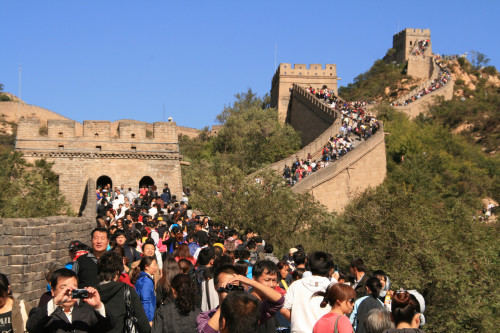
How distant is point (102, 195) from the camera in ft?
84.4

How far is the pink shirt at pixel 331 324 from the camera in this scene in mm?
5677

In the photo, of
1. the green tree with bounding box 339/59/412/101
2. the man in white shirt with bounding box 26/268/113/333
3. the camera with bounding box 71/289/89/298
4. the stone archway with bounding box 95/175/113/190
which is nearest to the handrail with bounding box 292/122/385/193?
the stone archway with bounding box 95/175/113/190

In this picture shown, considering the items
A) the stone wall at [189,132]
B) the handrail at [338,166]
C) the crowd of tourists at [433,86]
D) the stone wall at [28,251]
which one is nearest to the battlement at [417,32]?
the crowd of tourists at [433,86]

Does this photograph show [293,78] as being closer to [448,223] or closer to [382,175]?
[382,175]

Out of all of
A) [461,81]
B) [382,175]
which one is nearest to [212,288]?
[382,175]

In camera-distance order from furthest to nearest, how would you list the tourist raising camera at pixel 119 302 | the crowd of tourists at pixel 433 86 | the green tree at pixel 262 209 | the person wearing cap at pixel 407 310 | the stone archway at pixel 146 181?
the crowd of tourists at pixel 433 86 < the stone archway at pixel 146 181 < the green tree at pixel 262 209 < the tourist raising camera at pixel 119 302 < the person wearing cap at pixel 407 310

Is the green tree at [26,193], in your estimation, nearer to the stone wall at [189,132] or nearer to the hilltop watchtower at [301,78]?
the hilltop watchtower at [301,78]

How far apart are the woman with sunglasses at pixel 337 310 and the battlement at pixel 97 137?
24.8 metres

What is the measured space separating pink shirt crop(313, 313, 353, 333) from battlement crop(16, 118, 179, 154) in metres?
25.0

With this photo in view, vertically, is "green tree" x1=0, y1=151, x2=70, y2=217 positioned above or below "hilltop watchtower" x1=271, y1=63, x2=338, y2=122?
below

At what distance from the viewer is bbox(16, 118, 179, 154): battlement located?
96.0 ft

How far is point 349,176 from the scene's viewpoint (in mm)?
35812

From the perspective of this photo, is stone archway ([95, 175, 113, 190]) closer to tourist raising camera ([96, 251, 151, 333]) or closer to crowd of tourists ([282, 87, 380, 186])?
crowd of tourists ([282, 87, 380, 186])

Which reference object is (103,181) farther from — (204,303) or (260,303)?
(260,303)
